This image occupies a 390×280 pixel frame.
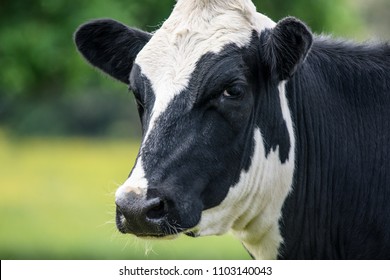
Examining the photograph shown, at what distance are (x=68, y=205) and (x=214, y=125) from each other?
66.8 feet

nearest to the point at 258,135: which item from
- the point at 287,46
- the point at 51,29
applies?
the point at 287,46

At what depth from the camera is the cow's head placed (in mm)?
4621

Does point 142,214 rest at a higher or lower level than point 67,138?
higher

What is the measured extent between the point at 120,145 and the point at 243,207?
108 feet

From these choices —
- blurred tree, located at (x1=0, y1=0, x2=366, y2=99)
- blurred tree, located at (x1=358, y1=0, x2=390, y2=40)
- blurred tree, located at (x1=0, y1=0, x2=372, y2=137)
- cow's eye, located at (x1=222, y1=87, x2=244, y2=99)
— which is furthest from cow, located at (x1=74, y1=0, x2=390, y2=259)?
blurred tree, located at (x1=358, y1=0, x2=390, y2=40)

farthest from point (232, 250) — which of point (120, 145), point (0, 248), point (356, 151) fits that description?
point (120, 145)

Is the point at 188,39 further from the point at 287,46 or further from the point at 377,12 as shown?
the point at 377,12

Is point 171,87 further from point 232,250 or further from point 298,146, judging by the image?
point 232,250

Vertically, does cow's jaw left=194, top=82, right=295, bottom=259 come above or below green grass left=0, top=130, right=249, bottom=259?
above

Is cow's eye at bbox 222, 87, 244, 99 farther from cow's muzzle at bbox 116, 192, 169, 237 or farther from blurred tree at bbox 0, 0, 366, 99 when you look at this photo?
blurred tree at bbox 0, 0, 366, 99

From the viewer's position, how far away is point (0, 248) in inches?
663

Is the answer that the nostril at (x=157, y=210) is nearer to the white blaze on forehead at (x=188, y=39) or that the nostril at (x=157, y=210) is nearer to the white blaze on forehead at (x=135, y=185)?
the white blaze on forehead at (x=135, y=185)

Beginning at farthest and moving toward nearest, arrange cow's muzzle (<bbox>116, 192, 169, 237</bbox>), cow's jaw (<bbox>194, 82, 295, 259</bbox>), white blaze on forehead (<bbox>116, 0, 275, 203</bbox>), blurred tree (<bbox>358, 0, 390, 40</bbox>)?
1. blurred tree (<bbox>358, 0, 390, 40</bbox>)
2. cow's jaw (<bbox>194, 82, 295, 259</bbox>)
3. white blaze on forehead (<bbox>116, 0, 275, 203</bbox>)
4. cow's muzzle (<bbox>116, 192, 169, 237</bbox>)

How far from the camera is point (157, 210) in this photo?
14.9ft
